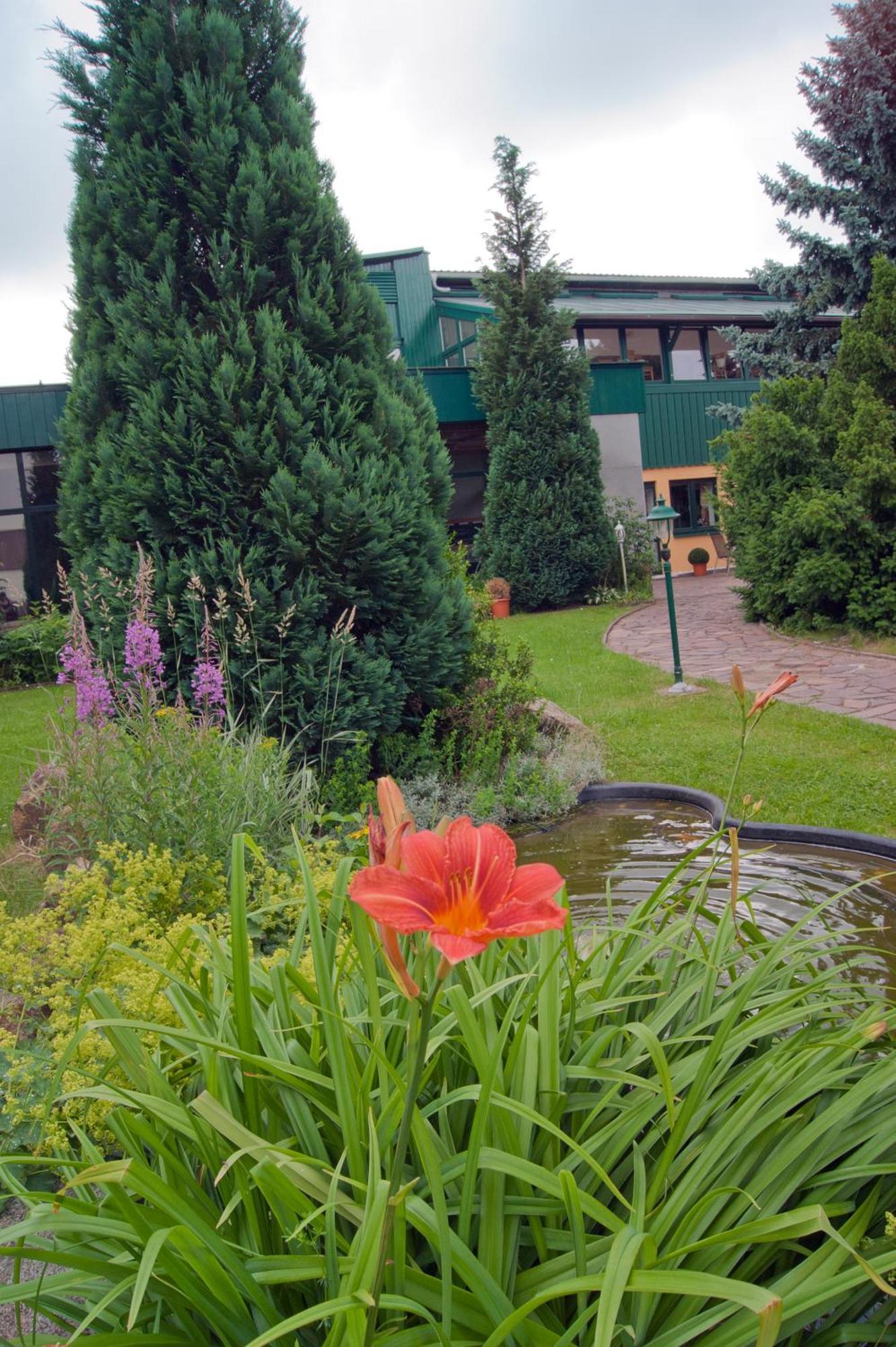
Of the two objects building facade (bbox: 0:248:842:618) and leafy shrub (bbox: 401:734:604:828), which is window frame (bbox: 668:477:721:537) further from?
leafy shrub (bbox: 401:734:604:828)

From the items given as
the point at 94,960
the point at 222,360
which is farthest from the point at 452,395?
the point at 94,960

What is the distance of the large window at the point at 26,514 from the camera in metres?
14.5

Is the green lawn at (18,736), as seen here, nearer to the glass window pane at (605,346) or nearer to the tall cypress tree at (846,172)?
the tall cypress tree at (846,172)

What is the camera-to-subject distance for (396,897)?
76 centimetres

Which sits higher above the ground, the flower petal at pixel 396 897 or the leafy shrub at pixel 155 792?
the flower petal at pixel 396 897

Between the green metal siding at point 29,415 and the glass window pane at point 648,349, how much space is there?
45.1 feet

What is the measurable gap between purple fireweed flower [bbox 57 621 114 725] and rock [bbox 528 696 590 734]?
10.7ft

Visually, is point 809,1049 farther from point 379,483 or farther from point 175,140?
point 175,140

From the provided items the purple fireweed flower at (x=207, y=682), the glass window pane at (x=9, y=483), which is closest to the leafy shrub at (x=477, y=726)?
the purple fireweed flower at (x=207, y=682)

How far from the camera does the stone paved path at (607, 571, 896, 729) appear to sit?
737cm

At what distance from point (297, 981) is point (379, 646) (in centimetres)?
353

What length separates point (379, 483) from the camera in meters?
4.74

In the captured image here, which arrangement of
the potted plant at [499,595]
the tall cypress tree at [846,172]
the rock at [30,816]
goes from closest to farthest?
the rock at [30,816]
the tall cypress tree at [846,172]
the potted plant at [499,595]

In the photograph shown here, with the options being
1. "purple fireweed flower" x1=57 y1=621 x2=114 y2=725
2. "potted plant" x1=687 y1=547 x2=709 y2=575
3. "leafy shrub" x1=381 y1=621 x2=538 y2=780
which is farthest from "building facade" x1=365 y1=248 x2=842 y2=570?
"purple fireweed flower" x1=57 y1=621 x2=114 y2=725
